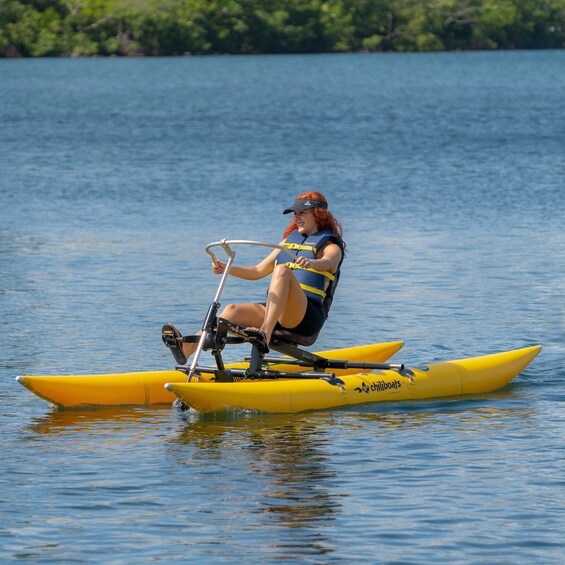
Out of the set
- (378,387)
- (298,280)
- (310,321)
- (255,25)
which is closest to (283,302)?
(310,321)

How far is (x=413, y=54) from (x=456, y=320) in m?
114

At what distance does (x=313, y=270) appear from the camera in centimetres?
1185

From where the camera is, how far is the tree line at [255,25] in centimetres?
11512

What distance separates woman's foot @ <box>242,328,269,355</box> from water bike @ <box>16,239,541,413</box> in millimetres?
14

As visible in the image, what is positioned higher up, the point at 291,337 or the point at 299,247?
the point at 299,247

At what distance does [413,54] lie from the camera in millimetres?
127688

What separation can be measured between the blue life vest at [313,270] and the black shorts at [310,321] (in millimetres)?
63

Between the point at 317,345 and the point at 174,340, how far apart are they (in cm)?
341

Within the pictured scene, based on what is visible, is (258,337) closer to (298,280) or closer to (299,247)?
(298,280)

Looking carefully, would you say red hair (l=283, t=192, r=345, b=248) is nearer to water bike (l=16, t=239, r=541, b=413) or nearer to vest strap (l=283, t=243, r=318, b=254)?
vest strap (l=283, t=243, r=318, b=254)

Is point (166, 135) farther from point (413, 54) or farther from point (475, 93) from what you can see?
point (413, 54)

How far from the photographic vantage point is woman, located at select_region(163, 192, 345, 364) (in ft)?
37.5

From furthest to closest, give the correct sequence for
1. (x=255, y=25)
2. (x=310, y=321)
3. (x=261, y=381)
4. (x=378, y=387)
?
(x=255, y=25)
(x=378, y=387)
(x=310, y=321)
(x=261, y=381)

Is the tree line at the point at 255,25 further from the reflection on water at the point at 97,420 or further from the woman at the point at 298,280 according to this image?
the reflection on water at the point at 97,420
